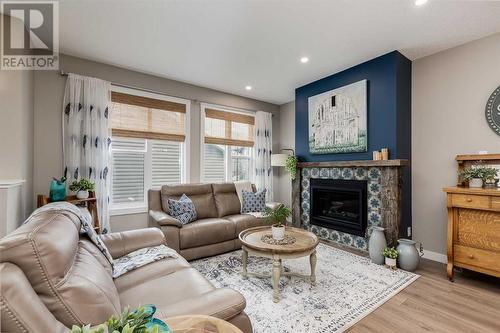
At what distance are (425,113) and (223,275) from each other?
138 inches

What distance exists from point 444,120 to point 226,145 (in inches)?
143

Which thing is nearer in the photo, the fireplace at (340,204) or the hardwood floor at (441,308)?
the hardwood floor at (441,308)

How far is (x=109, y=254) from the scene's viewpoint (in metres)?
1.76

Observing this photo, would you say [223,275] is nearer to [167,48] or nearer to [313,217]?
[313,217]

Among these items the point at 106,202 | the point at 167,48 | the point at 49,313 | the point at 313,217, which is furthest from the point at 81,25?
the point at 313,217

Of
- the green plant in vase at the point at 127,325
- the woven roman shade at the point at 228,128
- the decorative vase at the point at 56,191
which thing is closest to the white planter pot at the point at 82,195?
the decorative vase at the point at 56,191

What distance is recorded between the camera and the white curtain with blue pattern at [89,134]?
3.22m

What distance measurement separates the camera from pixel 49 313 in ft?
2.62

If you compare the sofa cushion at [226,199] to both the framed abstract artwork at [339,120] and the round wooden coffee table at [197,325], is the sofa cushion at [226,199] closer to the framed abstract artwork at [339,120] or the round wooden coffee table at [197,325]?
the framed abstract artwork at [339,120]

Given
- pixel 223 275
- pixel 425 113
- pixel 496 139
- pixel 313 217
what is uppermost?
pixel 425 113

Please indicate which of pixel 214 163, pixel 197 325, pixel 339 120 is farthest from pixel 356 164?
pixel 197 325

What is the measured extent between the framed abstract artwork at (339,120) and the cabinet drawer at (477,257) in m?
1.61

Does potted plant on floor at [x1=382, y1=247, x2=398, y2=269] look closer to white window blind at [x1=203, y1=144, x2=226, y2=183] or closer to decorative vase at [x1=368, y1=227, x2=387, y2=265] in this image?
decorative vase at [x1=368, y1=227, x2=387, y2=265]

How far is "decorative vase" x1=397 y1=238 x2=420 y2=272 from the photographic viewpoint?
9.03 ft
